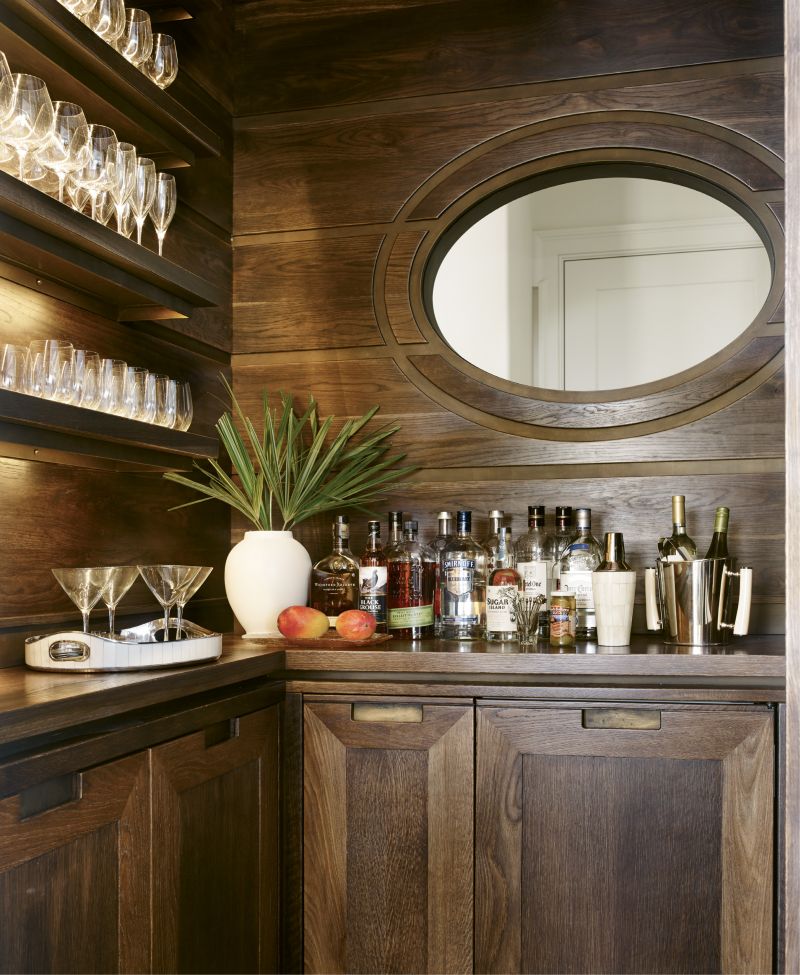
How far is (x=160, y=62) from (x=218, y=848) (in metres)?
1.58

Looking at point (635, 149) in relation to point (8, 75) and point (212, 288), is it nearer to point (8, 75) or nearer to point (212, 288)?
point (212, 288)

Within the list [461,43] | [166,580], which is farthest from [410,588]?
[461,43]

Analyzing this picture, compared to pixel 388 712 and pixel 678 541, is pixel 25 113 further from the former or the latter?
pixel 678 541

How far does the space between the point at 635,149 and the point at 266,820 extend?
1.78 m

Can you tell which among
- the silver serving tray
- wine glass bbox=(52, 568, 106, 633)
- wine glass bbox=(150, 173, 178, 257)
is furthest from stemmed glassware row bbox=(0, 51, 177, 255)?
the silver serving tray

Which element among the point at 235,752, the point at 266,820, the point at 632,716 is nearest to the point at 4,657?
the point at 235,752

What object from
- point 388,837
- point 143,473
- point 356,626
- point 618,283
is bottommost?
point 388,837

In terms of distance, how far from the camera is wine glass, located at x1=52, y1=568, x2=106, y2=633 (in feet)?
5.17

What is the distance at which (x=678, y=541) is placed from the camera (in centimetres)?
207

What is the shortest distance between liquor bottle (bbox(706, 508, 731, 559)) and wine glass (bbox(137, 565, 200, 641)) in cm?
113

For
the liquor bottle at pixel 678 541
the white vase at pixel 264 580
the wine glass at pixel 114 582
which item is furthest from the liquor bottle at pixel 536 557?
the wine glass at pixel 114 582

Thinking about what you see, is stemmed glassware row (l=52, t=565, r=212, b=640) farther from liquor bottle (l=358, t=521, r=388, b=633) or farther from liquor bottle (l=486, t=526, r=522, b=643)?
liquor bottle (l=486, t=526, r=522, b=643)

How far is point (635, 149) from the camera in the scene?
2354 millimetres

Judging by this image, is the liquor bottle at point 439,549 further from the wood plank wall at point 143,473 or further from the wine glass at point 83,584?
the wine glass at point 83,584
